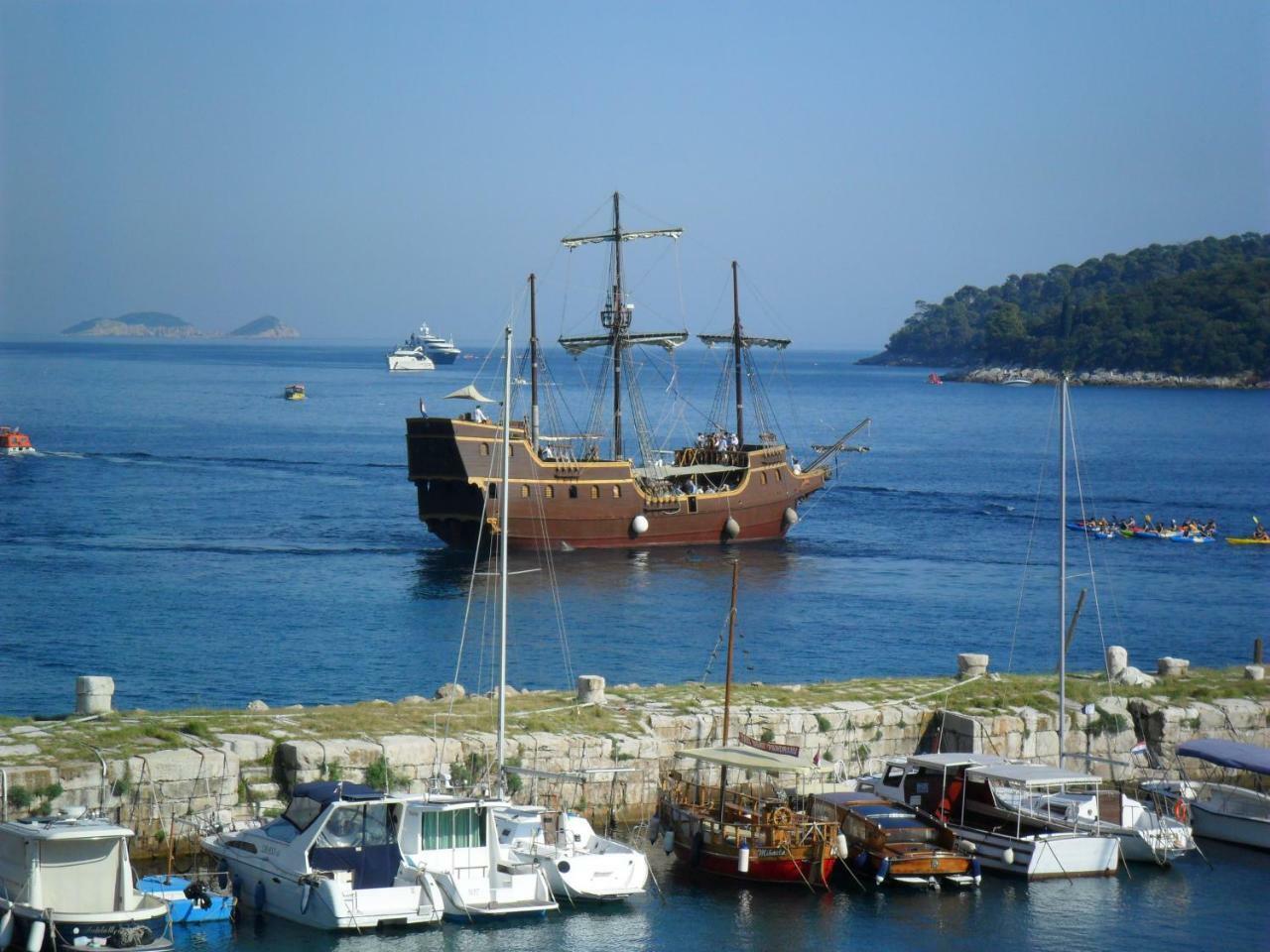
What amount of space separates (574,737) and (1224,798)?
9.63 metres

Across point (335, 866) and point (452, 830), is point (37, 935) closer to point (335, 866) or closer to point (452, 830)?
point (335, 866)

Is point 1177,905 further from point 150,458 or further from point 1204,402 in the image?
point 1204,402

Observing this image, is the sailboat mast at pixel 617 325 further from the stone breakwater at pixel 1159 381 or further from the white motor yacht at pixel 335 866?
the stone breakwater at pixel 1159 381

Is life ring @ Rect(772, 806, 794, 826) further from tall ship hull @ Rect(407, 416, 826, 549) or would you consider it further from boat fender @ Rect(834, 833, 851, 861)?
tall ship hull @ Rect(407, 416, 826, 549)

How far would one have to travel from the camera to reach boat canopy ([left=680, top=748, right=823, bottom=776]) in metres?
20.9

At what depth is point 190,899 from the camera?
58.8 feet

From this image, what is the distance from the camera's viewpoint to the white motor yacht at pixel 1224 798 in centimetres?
2361

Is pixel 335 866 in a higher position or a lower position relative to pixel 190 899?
higher

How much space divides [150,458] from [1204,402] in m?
112

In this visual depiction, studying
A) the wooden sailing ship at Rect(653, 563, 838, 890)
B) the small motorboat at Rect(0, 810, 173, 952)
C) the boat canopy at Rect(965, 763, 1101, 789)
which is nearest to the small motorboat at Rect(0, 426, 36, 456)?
the wooden sailing ship at Rect(653, 563, 838, 890)

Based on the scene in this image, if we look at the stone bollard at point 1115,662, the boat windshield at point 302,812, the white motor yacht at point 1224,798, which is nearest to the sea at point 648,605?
→ the white motor yacht at point 1224,798

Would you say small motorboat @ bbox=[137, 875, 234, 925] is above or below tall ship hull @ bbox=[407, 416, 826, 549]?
below

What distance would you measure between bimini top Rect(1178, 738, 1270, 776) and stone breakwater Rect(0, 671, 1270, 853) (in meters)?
1.20

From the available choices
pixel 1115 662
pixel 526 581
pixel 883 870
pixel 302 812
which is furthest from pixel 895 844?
pixel 526 581
